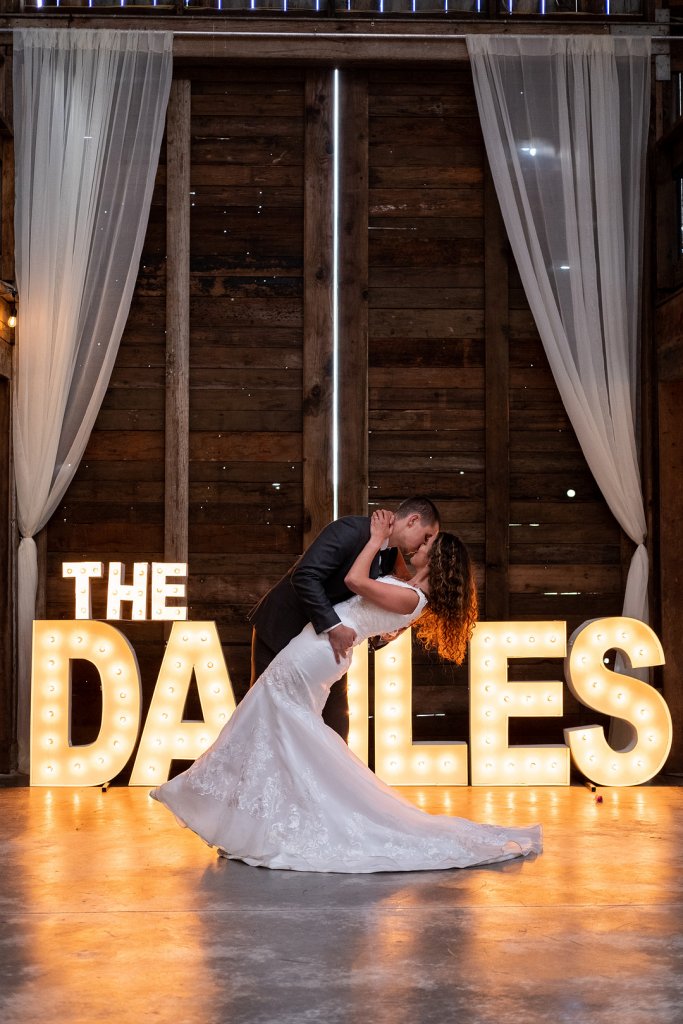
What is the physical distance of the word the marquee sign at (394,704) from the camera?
563 cm

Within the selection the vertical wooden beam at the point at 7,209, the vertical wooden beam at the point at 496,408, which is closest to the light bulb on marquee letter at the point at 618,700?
the vertical wooden beam at the point at 496,408

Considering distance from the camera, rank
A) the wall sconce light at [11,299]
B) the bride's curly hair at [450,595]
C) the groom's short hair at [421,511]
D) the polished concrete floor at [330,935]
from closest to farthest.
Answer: the polished concrete floor at [330,935]
the bride's curly hair at [450,595]
the groom's short hair at [421,511]
the wall sconce light at [11,299]

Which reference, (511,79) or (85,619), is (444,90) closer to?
(511,79)

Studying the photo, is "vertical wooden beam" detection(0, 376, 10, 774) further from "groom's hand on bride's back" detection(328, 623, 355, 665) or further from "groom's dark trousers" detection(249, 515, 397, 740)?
"groom's hand on bride's back" detection(328, 623, 355, 665)

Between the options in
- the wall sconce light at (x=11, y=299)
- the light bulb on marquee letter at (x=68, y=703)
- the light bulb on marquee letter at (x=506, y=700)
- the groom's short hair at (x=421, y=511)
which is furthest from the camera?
the wall sconce light at (x=11, y=299)

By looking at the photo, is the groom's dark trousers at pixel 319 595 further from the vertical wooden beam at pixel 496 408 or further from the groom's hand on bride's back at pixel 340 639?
the vertical wooden beam at pixel 496 408

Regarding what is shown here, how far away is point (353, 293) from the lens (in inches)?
255

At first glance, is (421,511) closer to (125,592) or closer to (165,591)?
(165,591)

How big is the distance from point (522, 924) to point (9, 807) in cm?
284

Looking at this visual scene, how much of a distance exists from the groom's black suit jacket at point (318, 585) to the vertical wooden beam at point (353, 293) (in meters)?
1.95

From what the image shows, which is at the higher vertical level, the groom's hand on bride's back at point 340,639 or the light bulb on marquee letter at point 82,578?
the light bulb on marquee letter at point 82,578

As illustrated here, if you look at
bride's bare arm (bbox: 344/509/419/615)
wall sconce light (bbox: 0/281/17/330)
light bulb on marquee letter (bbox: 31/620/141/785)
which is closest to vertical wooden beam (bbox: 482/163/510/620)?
light bulb on marquee letter (bbox: 31/620/141/785)

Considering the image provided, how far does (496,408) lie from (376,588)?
254 centimetres

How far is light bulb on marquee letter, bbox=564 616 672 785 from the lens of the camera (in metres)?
5.66
